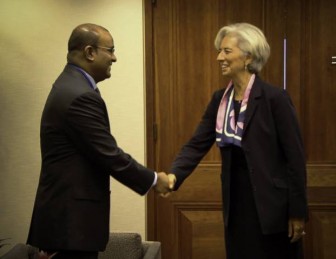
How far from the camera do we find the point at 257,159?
87.7 inches

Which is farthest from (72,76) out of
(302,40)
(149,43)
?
(302,40)

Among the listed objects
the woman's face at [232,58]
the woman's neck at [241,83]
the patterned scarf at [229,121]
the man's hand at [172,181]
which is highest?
the woman's face at [232,58]

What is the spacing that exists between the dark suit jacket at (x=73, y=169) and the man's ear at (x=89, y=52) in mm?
118

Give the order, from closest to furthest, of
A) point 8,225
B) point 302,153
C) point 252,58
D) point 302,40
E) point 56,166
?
point 56,166 → point 302,153 → point 252,58 → point 302,40 → point 8,225

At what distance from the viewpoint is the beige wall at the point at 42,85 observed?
3365 millimetres

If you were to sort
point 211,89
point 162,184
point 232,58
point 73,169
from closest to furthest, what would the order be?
1. point 73,169
2. point 232,58
3. point 162,184
4. point 211,89

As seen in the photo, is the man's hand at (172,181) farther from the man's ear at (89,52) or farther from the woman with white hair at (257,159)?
the man's ear at (89,52)

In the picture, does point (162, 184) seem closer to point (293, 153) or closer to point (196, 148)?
point (196, 148)

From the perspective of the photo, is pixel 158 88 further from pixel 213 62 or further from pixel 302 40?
pixel 302 40

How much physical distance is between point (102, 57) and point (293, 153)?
0.95 m

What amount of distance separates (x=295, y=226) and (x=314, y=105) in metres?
1.31

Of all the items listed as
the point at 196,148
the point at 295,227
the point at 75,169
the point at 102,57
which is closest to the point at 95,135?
the point at 75,169

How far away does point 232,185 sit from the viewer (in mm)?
2350

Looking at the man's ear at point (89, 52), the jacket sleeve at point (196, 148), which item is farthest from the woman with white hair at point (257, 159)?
the man's ear at point (89, 52)
